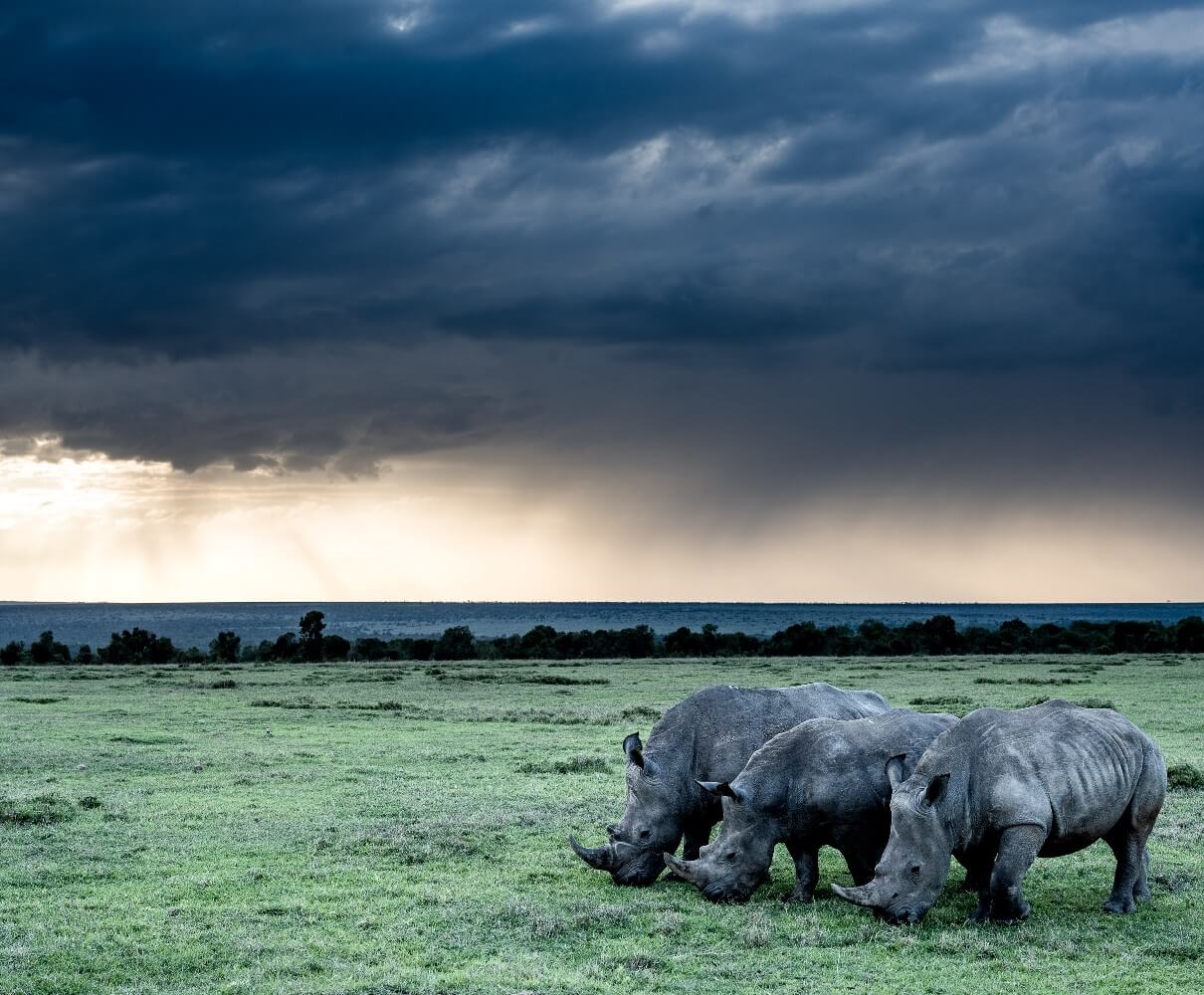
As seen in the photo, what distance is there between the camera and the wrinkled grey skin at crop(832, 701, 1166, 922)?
10594 mm

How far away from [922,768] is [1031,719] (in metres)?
1.27

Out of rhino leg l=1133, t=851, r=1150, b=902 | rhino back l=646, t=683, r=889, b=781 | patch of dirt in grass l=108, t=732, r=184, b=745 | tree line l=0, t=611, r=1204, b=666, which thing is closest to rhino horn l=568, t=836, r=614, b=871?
rhino back l=646, t=683, r=889, b=781

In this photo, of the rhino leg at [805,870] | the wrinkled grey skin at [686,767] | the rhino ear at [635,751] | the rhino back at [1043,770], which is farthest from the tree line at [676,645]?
the rhino back at [1043,770]

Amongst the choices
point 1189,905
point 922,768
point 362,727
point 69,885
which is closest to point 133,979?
point 69,885

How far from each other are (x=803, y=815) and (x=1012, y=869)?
2.03m

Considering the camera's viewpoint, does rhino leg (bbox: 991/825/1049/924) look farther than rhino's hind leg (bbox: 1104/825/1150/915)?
No

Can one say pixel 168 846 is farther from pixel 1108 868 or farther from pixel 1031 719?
pixel 1108 868

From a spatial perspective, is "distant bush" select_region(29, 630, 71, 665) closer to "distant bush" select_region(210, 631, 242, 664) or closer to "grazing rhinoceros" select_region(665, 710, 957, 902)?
"distant bush" select_region(210, 631, 242, 664)

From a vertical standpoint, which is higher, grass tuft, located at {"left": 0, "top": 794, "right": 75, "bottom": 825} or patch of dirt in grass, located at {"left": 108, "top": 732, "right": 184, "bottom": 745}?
grass tuft, located at {"left": 0, "top": 794, "right": 75, "bottom": 825}

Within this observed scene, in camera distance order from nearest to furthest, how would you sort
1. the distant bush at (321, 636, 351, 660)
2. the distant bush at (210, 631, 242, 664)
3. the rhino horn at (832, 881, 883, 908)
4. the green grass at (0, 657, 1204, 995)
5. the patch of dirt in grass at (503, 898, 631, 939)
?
the green grass at (0, 657, 1204, 995), the rhino horn at (832, 881, 883, 908), the patch of dirt in grass at (503, 898, 631, 939), the distant bush at (210, 631, 242, 664), the distant bush at (321, 636, 351, 660)

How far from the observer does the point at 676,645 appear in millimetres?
62688

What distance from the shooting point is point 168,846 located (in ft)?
46.7

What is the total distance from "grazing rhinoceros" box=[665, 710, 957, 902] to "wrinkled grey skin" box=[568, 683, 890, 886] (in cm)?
68

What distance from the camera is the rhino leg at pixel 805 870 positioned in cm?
1183
